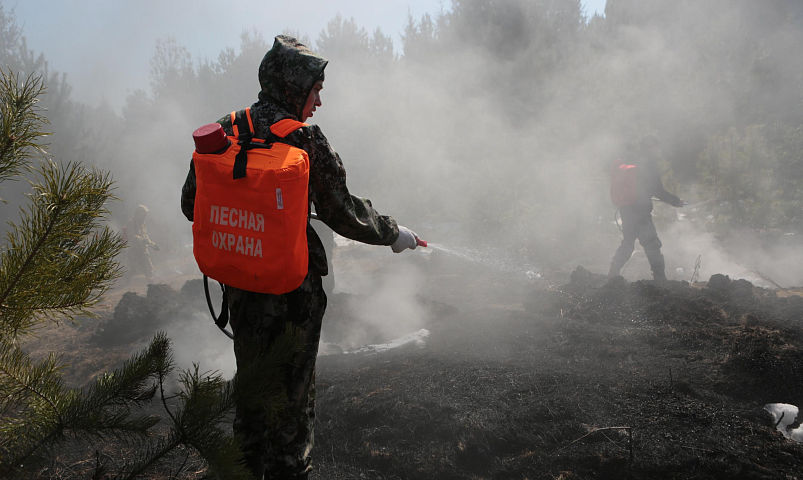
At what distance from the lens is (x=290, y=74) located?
1.63 metres

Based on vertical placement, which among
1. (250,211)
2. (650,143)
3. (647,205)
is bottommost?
(250,211)

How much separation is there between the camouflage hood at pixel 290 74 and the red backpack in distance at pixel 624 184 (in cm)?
577

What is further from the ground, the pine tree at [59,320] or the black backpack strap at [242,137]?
the black backpack strap at [242,137]

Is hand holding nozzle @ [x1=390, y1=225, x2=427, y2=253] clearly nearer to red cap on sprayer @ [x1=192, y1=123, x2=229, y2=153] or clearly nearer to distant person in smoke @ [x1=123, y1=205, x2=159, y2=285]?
red cap on sprayer @ [x1=192, y1=123, x2=229, y2=153]

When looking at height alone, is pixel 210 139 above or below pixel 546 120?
below

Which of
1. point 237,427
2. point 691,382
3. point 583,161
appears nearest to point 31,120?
point 237,427

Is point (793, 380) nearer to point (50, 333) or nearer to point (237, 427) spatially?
point (237, 427)

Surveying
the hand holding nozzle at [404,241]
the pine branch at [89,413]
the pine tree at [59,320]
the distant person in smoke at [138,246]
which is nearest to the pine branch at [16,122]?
the pine tree at [59,320]

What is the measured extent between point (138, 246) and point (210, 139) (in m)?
12.0

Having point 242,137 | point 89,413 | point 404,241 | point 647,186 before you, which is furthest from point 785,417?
point 647,186

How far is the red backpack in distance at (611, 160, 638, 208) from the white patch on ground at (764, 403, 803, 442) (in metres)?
4.29

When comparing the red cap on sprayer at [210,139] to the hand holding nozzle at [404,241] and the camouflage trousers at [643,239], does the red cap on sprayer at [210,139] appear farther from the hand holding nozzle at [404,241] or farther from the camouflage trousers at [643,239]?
the camouflage trousers at [643,239]

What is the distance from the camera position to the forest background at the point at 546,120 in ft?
28.4

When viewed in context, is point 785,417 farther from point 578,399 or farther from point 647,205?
point 647,205
